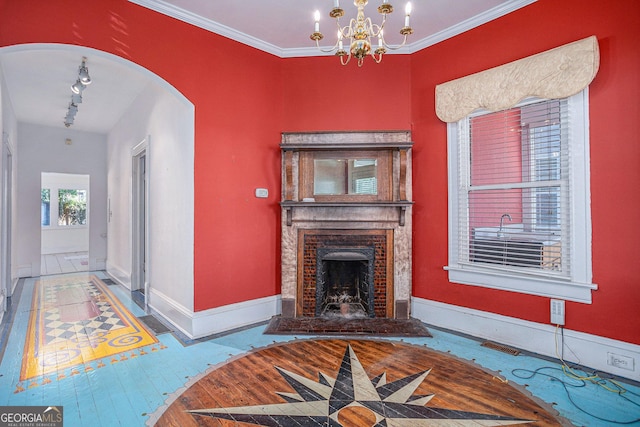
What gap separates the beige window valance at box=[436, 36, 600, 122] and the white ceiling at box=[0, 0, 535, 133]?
563mm

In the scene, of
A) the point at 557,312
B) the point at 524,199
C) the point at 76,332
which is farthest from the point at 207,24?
the point at 557,312

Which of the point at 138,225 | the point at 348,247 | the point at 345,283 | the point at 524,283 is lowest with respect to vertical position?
the point at 345,283

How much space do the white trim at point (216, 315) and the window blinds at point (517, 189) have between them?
2221 mm

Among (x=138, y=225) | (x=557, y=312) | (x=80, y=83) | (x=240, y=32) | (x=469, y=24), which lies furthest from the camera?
(x=138, y=225)

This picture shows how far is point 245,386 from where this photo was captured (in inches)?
91.1

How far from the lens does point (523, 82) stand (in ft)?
9.41

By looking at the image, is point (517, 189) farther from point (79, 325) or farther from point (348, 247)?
point (79, 325)

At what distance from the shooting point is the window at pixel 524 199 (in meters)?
2.65

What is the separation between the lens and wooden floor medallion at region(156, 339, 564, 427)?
1.94 m

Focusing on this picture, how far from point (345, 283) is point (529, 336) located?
189cm

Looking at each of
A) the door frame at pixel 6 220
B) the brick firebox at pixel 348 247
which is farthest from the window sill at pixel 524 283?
the door frame at pixel 6 220

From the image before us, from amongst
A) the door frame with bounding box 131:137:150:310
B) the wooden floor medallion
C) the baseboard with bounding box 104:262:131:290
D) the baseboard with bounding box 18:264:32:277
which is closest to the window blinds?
the wooden floor medallion

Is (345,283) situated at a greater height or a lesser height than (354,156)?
lesser

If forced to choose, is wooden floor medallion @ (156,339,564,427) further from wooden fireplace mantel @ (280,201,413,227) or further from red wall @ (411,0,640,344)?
wooden fireplace mantel @ (280,201,413,227)
